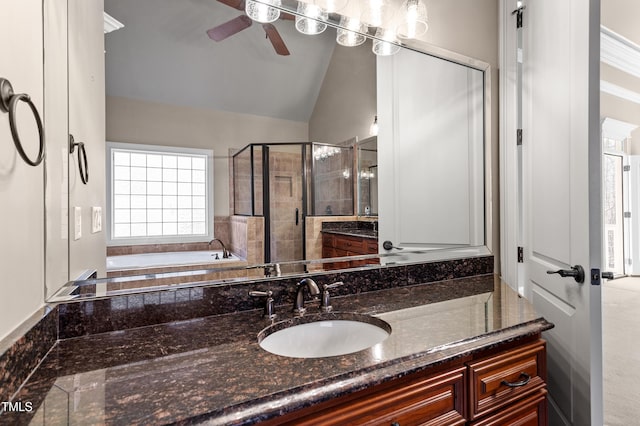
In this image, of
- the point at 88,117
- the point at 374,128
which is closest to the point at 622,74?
the point at 374,128

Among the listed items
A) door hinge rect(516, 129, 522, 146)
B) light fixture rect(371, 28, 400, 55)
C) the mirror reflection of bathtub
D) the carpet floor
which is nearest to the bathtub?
the mirror reflection of bathtub

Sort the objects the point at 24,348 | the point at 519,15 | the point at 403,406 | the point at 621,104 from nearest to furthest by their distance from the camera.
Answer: the point at 24,348 < the point at 403,406 < the point at 519,15 < the point at 621,104

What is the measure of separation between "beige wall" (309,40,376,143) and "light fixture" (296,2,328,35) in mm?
122

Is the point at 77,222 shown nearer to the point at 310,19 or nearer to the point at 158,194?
the point at 158,194

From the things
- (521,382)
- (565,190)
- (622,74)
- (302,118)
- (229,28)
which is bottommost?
(521,382)

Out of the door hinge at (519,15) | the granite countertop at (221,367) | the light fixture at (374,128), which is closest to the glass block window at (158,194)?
the granite countertop at (221,367)

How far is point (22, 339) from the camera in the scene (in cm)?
69

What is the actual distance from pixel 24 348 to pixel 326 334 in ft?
2.68

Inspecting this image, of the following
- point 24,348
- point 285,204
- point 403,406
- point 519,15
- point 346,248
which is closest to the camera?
point 24,348

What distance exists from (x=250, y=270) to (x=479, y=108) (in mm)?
1682

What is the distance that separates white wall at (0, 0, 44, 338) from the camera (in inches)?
25.4

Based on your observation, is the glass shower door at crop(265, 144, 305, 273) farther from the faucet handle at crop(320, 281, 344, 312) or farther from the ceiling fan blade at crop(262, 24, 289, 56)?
the ceiling fan blade at crop(262, 24, 289, 56)

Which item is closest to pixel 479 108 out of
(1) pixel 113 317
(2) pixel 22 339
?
(1) pixel 113 317

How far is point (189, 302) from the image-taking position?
1.14 metres
